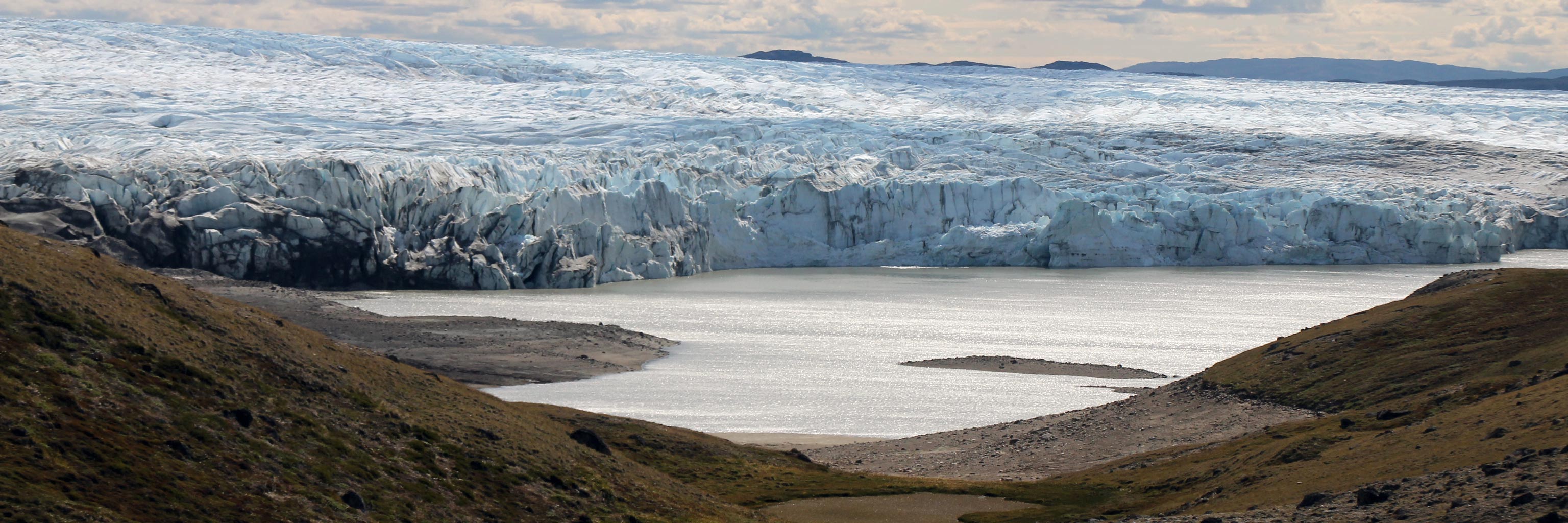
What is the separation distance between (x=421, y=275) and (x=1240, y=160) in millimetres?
34169

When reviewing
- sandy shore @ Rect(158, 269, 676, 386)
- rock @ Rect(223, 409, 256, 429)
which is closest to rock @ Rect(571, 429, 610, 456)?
rock @ Rect(223, 409, 256, 429)

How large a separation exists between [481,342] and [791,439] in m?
11.3

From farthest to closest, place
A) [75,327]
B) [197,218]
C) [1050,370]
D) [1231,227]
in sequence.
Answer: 1. [1231,227]
2. [197,218]
3. [1050,370]
4. [75,327]

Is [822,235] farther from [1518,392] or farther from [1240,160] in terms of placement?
[1518,392]

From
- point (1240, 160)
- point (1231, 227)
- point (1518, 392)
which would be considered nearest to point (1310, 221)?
point (1231, 227)

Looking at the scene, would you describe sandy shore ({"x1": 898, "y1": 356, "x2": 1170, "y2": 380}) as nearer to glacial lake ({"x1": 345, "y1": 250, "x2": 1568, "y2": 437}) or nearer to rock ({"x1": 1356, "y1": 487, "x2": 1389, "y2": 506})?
glacial lake ({"x1": 345, "y1": 250, "x2": 1568, "y2": 437})

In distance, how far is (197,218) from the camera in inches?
1683

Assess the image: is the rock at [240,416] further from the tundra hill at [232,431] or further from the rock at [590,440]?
the rock at [590,440]

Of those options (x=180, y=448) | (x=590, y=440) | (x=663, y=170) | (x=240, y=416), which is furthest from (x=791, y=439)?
(x=663, y=170)

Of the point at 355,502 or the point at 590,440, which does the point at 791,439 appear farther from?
the point at 355,502

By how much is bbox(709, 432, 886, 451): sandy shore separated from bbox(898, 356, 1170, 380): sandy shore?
25.6 ft

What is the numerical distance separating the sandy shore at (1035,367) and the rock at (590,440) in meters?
16.3

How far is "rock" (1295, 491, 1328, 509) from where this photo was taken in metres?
11.9

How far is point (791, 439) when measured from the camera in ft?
75.8
